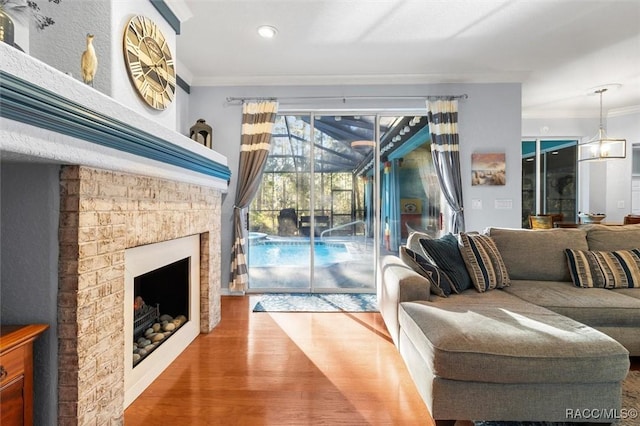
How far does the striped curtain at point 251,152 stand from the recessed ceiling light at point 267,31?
3.16ft

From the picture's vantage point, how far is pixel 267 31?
2734mm

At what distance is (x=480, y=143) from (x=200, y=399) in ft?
12.9

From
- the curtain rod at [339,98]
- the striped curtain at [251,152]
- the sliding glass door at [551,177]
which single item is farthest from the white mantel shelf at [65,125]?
the sliding glass door at [551,177]

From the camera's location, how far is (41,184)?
1251 mm

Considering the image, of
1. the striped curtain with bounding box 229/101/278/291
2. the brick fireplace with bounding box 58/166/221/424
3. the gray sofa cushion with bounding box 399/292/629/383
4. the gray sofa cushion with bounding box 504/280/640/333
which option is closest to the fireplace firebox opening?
the brick fireplace with bounding box 58/166/221/424

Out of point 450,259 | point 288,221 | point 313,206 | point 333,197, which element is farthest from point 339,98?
point 450,259

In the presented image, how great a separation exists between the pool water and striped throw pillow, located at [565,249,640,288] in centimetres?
239

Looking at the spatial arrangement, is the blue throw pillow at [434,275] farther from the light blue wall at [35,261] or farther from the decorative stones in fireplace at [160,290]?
the light blue wall at [35,261]

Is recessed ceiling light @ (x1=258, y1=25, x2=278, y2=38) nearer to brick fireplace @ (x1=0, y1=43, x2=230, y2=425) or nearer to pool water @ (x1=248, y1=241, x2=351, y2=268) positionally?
brick fireplace @ (x1=0, y1=43, x2=230, y2=425)

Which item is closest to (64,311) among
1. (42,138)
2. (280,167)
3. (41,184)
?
(41,184)

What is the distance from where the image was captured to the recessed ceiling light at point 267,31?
269 cm

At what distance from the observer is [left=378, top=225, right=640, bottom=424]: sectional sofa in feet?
4.47

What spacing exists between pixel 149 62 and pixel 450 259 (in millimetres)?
2620

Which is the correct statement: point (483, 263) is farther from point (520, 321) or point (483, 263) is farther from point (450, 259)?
point (520, 321)
